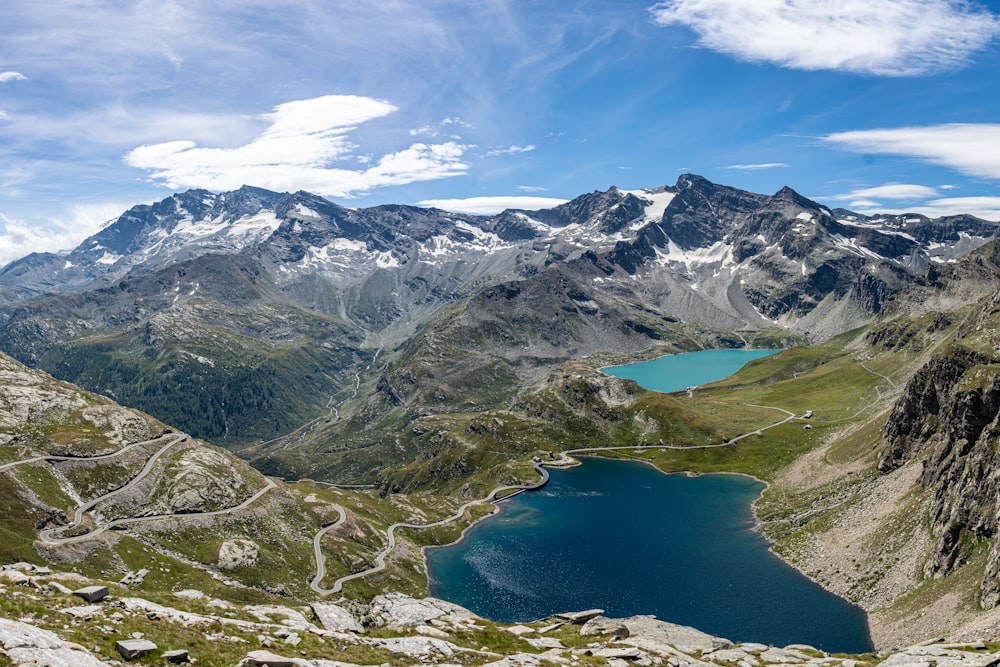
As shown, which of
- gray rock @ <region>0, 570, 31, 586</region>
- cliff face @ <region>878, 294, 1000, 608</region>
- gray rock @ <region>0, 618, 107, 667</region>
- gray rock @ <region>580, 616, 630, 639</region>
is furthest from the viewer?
cliff face @ <region>878, 294, 1000, 608</region>

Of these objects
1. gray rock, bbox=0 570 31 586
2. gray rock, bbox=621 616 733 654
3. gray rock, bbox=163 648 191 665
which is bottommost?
gray rock, bbox=621 616 733 654

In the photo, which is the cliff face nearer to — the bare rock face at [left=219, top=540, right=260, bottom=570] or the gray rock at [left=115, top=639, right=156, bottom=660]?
the gray rock at [left=115, top=639, right=156, bottom=660]

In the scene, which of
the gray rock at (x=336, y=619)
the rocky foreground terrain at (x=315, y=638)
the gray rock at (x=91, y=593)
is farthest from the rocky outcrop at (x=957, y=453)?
the gray rock at (x=91, y=593)

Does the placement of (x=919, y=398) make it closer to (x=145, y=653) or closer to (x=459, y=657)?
(x=459, y=657)

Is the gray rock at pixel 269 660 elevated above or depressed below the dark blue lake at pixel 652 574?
above

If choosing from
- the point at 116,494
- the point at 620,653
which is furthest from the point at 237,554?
the point at 620,653

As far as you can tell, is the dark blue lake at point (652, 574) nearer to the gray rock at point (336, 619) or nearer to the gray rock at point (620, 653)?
the gray rock at point (620, 653)

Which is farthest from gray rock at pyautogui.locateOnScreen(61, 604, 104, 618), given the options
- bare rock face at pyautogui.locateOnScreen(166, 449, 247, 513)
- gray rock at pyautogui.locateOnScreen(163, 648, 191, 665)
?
bare rock face at pyautogui.locateOnScreen(166, 449, 247, 513)
